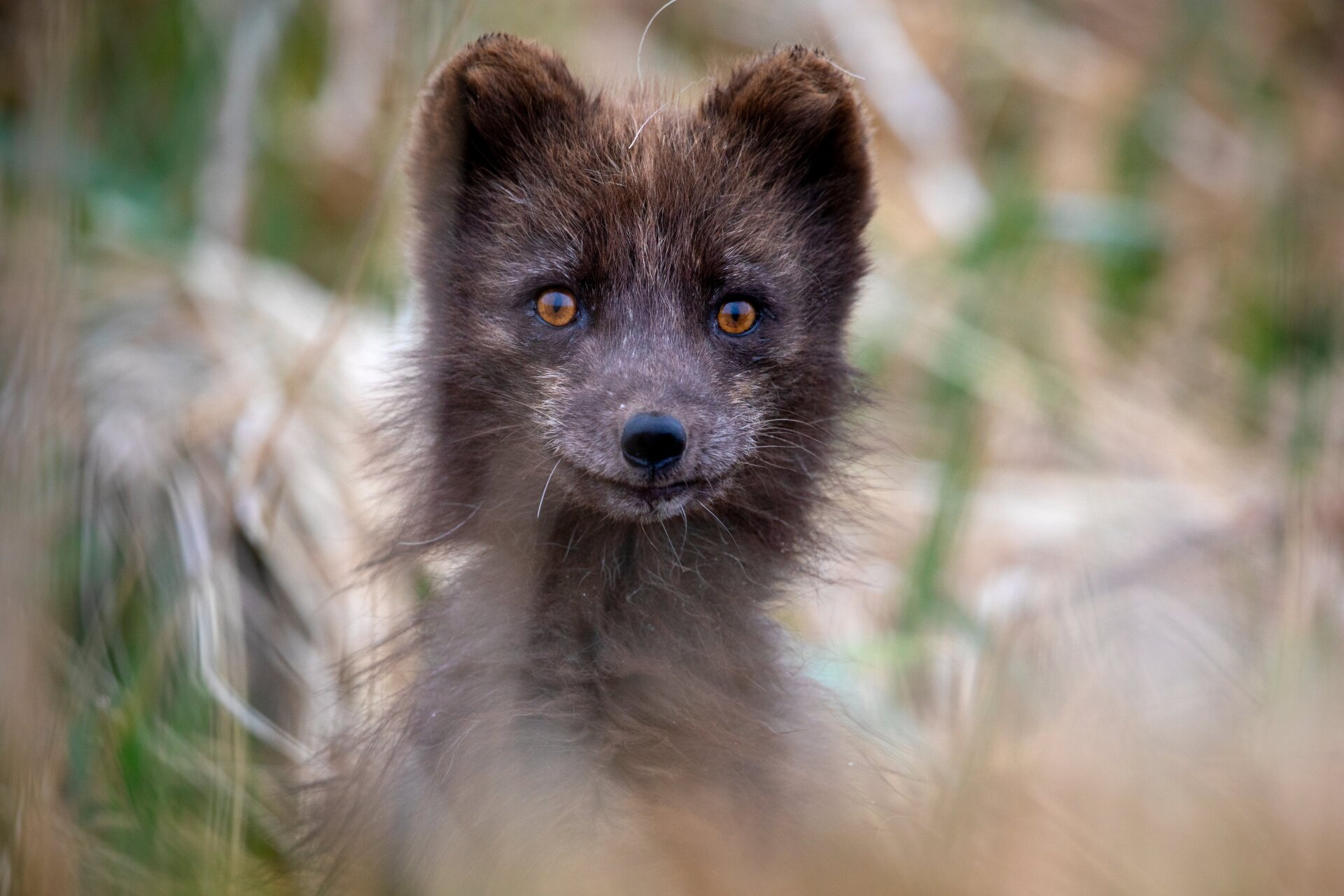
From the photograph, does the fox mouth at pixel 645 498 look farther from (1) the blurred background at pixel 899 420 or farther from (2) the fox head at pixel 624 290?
(1) the blurred background at pixel 899 420

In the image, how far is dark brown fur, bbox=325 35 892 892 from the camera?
8.15ft

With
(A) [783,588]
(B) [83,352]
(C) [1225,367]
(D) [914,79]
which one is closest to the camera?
(A) [783,588]

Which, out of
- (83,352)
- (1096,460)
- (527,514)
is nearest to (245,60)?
(83,352)

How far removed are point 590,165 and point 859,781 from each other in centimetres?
158

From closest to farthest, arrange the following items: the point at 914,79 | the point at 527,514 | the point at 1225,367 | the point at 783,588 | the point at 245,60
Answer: the point at 527,514, the point at 783,588, the point at 245,60, the point at 1225,367, the point at 914,79

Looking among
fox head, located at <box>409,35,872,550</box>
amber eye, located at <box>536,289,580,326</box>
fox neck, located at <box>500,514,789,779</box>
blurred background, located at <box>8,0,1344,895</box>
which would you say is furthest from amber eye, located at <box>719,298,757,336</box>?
blurred background, located at <box>8,0,1344,895</box>

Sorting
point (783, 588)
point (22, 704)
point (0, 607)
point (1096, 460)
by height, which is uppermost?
point (1096, 460)

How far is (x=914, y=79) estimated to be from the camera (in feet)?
23.3

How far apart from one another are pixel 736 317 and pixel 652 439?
0.49 metres

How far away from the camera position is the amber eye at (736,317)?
2.84 m

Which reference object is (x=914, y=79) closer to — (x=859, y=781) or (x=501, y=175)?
(x=501, y=175)

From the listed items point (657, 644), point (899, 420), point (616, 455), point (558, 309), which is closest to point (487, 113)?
point (558, 309)

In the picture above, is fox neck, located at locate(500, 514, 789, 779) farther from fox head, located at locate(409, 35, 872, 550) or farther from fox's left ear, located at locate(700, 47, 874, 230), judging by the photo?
fox's left ear, located at locate(700, 47, 874, 230)

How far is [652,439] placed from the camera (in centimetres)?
251
